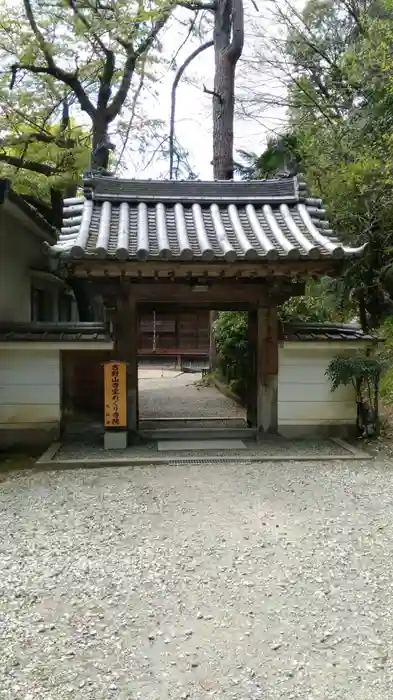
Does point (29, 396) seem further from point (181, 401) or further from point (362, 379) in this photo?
point (181, 401)

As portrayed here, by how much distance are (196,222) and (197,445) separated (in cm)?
313

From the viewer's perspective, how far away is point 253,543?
3.70m

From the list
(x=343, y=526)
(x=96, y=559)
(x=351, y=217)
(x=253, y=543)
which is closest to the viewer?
(x=96, y=559)

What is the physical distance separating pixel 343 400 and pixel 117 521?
4.15 m

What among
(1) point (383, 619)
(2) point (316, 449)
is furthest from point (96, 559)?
(2) point (316, 449)

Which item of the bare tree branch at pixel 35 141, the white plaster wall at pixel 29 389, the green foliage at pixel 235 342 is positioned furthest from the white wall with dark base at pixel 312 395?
the bare tree branch at pixel 35 141

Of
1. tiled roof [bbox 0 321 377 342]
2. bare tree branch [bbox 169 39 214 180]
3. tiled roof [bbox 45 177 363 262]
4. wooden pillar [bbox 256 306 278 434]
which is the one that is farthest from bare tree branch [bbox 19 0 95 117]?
wooden pillar [bbox 256 306 278 434]

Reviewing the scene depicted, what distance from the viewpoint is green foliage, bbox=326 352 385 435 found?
21.2 feet

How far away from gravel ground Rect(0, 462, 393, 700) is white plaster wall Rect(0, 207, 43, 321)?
400cm

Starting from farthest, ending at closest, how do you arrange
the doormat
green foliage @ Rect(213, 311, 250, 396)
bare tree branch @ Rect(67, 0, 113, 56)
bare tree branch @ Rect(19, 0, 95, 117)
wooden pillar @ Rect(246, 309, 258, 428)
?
green foliage @ Rect(213, 311, 250, 396), bare tree branch @ Rect(19, 0, 95, 117), bare tree branch @ Rect(67, 0, 113, 56), wooden pillar @ Rect(246, 309, 258, 428), the doormat

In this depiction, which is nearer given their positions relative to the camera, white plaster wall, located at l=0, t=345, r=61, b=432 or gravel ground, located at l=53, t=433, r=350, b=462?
gravel ground, located at l=53, t=433, r=350, b=462

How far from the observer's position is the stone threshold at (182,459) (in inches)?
224

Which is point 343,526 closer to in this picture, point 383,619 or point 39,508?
point 383,619

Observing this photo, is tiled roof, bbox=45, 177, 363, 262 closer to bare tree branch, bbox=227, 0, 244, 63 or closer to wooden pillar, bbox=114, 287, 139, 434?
wooden pillar, bbox=114, 287, 139, 434
